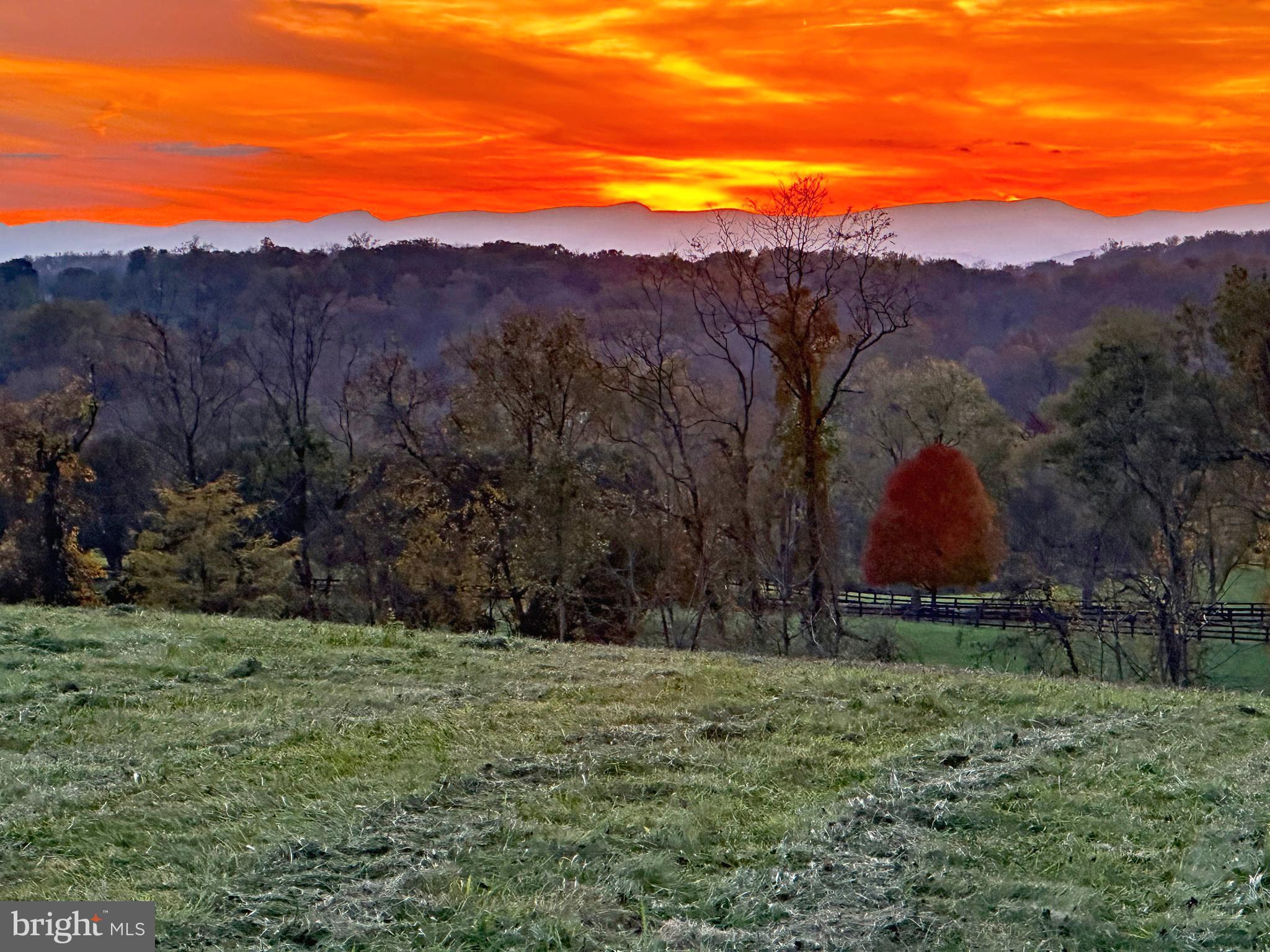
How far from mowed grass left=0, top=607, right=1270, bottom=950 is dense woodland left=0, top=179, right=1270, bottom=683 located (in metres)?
15.0

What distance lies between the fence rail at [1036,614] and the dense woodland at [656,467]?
53cm

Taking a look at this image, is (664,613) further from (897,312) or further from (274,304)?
(274,304)

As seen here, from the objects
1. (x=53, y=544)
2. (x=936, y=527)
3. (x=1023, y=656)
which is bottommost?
(x=1023, y=656)

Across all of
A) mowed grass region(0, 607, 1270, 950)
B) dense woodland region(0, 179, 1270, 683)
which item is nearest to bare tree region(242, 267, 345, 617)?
dense woodland region(0, 179, 1270, 683)

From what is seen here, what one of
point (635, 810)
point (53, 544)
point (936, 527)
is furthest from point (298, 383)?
point (635, 810)

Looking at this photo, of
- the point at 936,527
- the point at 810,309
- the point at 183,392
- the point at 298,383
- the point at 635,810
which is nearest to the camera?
the point at 635,810

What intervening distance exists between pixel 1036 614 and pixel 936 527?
28.4 feet

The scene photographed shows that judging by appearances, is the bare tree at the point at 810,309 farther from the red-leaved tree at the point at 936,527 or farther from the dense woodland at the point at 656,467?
the red-leaved tree at the point at 936,527

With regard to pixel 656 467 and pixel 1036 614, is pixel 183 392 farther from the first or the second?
pixel 1036 614

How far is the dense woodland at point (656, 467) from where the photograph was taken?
84.4 feet

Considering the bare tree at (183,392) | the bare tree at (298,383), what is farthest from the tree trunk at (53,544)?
the bare tree at (298,383)

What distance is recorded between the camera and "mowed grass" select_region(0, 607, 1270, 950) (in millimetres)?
4750

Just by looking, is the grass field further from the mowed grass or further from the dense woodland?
the mowed grass

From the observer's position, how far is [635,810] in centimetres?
620
